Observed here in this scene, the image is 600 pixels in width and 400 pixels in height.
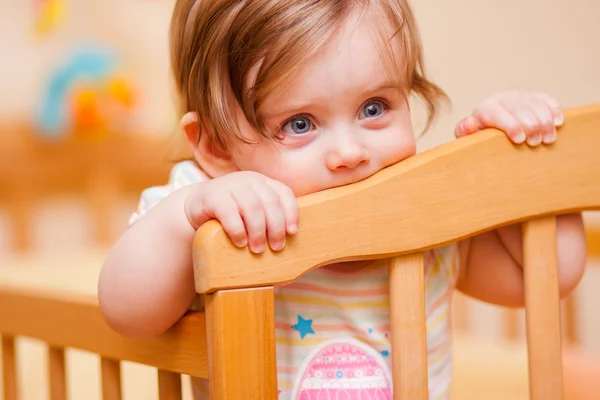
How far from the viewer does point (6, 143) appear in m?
1.93

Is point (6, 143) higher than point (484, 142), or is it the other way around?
point (6, 143)

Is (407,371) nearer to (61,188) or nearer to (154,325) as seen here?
(154,325)

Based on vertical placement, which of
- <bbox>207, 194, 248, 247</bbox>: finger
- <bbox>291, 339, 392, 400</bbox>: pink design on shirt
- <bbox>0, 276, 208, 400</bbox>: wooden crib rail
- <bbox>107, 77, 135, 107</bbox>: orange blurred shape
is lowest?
<bbox>291, 339, 392, 400</bbox>: pink design on shirt

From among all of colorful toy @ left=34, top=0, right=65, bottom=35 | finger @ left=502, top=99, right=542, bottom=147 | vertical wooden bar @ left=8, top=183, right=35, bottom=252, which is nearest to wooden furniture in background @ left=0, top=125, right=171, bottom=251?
vertical wooden bar @ left=8, top=183, right=35, bottom=252

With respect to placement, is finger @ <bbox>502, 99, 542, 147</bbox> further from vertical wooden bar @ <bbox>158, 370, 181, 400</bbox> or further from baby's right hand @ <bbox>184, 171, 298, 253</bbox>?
vertical wooden bar @ <bbox>158, 370, 181, 400</bbox>

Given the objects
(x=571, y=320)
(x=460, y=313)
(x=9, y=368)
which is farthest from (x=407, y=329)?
(x=460, y=313)

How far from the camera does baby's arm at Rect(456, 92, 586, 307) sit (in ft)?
1.87

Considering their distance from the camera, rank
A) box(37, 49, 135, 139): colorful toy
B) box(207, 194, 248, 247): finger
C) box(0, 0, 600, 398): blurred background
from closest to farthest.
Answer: box(207, 194, 248, 247): finger, box(0, 0, 600, 398): blurred background, box(37, 49, 135, 139): colorful toy

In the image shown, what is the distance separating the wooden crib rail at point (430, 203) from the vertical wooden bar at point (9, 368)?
441 mm

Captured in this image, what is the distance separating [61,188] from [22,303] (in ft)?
4.40

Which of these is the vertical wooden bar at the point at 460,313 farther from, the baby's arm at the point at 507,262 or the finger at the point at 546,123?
the finger at the point at 546,123

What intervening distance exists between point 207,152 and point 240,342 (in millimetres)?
245

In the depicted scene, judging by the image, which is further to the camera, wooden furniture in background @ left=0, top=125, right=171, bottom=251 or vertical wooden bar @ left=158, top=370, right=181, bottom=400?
wooden furniture in background @ left=0, top=125, right=171, bottom=251

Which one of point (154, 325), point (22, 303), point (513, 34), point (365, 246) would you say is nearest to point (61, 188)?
point (513, 34)
